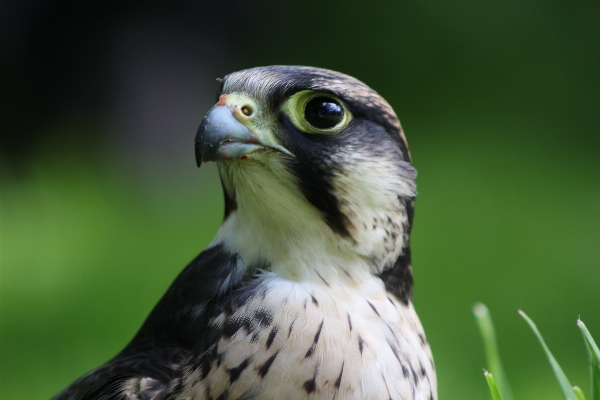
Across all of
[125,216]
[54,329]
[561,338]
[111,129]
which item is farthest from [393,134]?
[111,129]

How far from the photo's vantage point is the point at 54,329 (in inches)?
174

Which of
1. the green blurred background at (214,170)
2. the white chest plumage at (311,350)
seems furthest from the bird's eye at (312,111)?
the green blurred background at (214,170)

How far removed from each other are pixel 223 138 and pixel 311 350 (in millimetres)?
539

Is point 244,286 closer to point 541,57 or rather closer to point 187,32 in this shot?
point 187,32

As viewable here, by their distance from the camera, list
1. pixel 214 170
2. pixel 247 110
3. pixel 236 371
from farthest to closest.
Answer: pixel 214 170 → pixel 247 110 → pixel 236 371

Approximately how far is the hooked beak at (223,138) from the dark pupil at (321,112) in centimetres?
14

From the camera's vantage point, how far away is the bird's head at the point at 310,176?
1859 millimetres

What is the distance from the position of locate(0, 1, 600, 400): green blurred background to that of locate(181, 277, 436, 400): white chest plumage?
6.75ft

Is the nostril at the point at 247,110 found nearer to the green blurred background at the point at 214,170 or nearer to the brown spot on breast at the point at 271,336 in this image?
the brown spot on breast at the point at 271,336

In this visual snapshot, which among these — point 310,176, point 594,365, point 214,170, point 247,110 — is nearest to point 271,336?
point 310,176

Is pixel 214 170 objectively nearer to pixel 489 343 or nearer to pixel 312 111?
pixel 489 343

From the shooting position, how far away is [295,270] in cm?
192

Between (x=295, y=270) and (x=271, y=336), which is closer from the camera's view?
(x=271, y=336)

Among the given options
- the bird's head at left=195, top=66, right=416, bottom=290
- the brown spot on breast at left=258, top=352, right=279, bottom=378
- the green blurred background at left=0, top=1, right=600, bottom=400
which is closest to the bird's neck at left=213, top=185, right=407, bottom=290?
the bird's head at left=195, top=66, right=416, bottom=290
